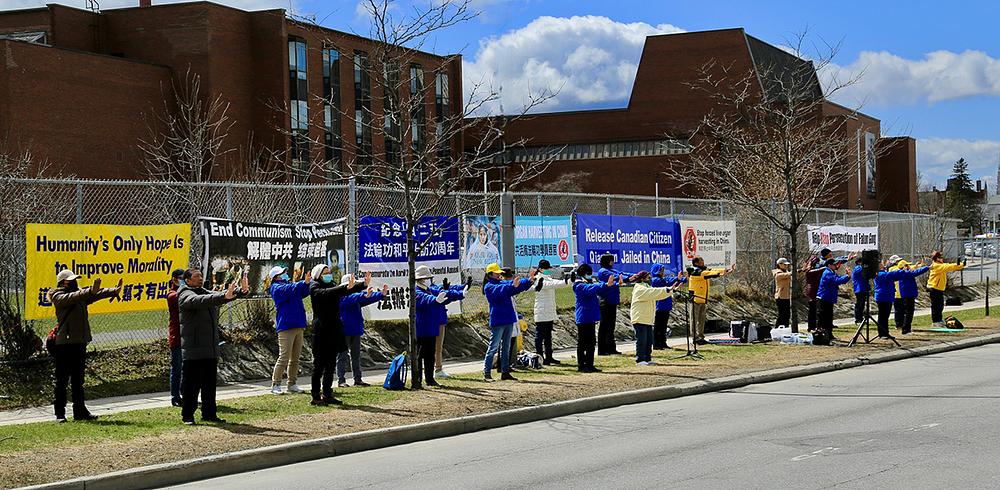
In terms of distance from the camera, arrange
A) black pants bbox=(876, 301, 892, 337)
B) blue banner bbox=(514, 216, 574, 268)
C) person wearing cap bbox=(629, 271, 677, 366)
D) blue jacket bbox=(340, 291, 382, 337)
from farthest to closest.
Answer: black pants bbox=(876, 301, 892, 337) < blue banner bbox=(514, 216, 574, 268) < person wearing cap bbox=(629, 271, 677, 366) < blue jacket bbox=(340, 291, 382, 337)

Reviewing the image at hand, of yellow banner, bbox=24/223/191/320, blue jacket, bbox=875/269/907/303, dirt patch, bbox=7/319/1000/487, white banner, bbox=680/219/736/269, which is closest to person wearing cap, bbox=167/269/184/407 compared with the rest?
dirt patch, bbox=7/319/1000/487

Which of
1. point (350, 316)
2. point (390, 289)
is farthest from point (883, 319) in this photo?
point (350, 316)

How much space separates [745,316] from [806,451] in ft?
54.8

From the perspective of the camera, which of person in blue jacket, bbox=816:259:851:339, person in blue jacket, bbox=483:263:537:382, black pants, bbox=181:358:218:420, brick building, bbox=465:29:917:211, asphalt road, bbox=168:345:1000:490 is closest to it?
asphalt road, bbox=168:345:1000:490

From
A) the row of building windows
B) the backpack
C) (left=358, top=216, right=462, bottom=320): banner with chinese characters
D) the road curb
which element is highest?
the row of building windows

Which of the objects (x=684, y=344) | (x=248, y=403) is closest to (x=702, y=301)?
(x=684, y=344)

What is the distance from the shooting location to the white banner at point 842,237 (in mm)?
29438

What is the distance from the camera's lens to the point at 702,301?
2011 centimetres

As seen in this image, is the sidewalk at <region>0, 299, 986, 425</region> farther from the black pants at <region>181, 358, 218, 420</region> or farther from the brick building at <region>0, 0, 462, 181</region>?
the brick building at <region>0, 0, 462, 181</region>

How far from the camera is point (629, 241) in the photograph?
22.4 meters

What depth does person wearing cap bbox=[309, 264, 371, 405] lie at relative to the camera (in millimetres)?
12836

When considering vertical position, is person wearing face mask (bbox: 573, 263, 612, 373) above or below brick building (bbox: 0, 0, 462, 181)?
below

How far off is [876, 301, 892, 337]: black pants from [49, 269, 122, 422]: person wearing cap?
48.6 ft

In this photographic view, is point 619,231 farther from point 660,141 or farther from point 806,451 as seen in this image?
point 660,141
